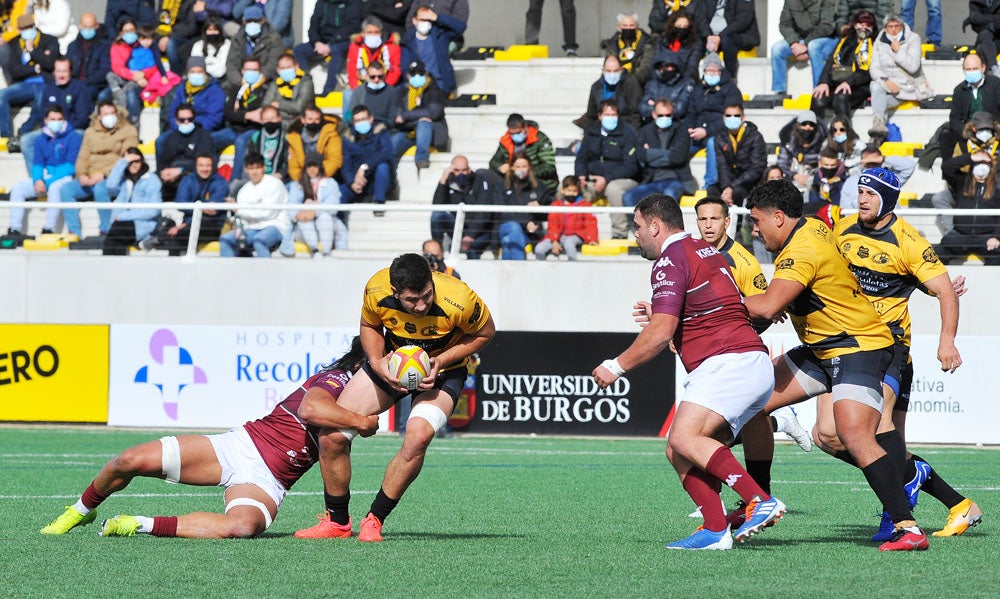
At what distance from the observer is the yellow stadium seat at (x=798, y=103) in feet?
68.4

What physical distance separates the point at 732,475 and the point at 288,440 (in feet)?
8.32

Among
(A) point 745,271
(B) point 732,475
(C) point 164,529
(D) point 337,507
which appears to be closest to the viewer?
(B) point 732,475

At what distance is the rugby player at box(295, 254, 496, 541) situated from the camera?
26.2ft

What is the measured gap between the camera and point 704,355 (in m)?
7.55

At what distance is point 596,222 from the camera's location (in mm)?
18328

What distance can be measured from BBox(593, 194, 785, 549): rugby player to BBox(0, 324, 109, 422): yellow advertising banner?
12.1 m

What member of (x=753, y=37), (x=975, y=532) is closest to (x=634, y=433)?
(x=753, y=37)

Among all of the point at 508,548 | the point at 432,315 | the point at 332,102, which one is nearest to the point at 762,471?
the point at 508,548

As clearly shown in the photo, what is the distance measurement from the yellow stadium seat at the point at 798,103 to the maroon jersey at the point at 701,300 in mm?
13779

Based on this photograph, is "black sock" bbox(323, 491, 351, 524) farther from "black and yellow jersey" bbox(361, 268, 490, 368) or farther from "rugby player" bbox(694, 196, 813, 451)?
"rugby player" bbox(694, 196, 813, 451)

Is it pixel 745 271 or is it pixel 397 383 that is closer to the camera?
pixel 397 383

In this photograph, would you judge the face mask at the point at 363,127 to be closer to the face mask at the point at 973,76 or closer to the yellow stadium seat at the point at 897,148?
the yellow stadium seat at the point at 897,148

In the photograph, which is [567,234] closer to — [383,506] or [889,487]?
[383,506]

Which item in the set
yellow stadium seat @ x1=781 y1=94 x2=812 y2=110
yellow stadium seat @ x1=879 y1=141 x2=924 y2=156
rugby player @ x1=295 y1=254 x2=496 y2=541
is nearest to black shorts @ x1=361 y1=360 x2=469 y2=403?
rugby player @ x1=295 y1=254 x2=496 y2=541
